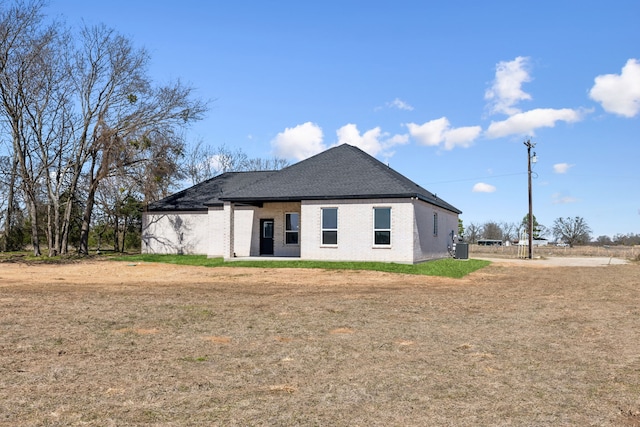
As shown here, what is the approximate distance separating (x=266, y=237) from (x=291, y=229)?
173 cm

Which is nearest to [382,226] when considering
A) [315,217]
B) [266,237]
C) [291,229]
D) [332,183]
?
[315,217]

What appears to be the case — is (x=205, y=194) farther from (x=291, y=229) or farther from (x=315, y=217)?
(x=315, y=217)

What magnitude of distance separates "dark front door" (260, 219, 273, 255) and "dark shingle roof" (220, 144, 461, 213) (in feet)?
8.84

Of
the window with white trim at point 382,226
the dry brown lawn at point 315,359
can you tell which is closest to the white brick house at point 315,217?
the window with white trim at point 382,226

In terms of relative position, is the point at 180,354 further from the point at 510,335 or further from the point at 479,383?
the point at 510,335

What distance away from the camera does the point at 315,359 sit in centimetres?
677

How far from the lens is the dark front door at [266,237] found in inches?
1138

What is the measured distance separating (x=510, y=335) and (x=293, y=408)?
4989mm

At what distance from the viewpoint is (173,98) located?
109ft

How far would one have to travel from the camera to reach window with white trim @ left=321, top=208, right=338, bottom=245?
24.5 meters

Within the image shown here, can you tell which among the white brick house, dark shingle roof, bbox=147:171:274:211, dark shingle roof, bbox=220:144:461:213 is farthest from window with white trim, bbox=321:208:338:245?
dark shingle roof, bbox=147:171:274:211

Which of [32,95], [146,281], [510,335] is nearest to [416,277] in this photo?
[146,281]

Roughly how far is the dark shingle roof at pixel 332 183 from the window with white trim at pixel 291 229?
2.22 m

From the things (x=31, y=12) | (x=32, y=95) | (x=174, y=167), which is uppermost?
(x=31, y=12)
